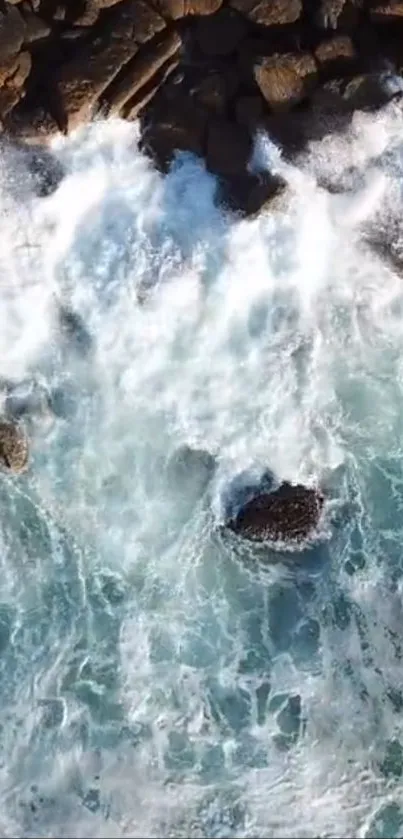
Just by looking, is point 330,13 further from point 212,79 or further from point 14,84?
point 14,84

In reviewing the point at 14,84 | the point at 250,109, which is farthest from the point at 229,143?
the point at 14,84

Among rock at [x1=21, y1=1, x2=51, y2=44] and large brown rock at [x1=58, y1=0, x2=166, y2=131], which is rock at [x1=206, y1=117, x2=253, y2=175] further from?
rock at [x1=21, y1=1, x2=51, y2=44]

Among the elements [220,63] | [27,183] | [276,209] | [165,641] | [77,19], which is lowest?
[165,641]

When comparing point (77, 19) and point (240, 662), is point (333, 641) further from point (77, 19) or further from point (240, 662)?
point (77, 19)

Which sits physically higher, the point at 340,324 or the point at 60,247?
the point at 60,247

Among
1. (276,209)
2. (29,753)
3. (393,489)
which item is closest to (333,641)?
(393,489)

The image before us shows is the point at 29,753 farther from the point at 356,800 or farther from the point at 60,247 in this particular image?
the point at 60,247
